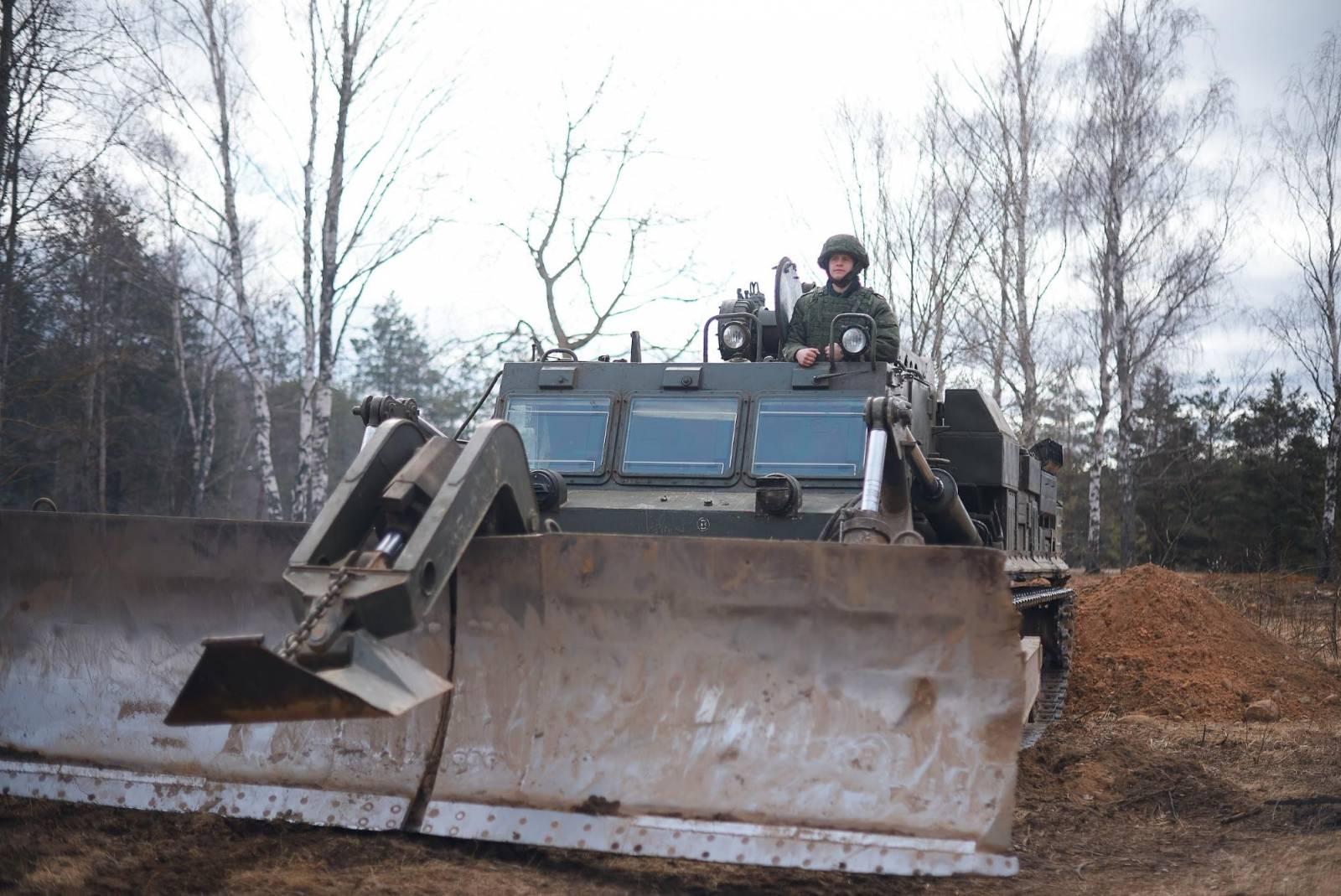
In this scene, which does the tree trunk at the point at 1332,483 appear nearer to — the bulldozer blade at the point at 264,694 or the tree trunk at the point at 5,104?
the tree trunk at the point at 5,104

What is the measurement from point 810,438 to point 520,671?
273 centimetres

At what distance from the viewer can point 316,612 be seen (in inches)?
159

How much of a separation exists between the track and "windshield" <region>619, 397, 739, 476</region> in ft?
8.90

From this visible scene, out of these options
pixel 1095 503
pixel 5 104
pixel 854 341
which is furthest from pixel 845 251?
pixel 1095 503

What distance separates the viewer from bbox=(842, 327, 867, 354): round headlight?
7.35 meters

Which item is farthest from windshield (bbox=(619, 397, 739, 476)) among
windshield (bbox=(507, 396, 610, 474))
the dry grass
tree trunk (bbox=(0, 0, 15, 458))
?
tree trunk (bbox=(0, 0, 15, 458))

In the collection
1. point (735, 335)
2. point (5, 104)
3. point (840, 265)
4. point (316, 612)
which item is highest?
point (5, 104)

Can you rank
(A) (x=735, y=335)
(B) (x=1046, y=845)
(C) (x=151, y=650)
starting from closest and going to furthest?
(C) (x=151, y=650)
(B) (x=1046, y=845)
(A) (x=735, y=335)

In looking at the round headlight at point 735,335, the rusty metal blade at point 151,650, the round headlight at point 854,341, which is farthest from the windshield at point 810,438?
the rusty metal blade at point 151,650

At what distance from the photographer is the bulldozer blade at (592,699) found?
436cm

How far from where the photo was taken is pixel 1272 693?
10414 millimetres

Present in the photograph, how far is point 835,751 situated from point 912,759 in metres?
0.26

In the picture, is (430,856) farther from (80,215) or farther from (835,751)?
(80,215)

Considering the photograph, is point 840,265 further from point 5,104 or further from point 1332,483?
point 1332,483
